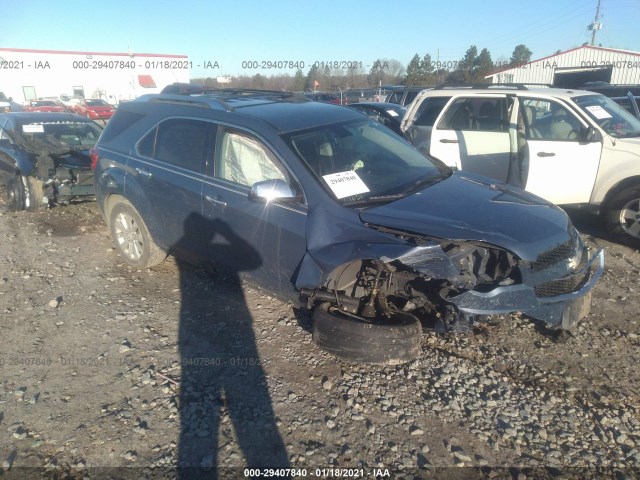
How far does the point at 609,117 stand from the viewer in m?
5.84

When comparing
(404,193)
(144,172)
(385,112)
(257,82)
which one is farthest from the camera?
(257,82)

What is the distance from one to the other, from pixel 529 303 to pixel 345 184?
4.91ft

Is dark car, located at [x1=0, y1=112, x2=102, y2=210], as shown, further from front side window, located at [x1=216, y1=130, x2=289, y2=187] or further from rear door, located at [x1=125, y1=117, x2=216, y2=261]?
front side window, located at [x1=216, y1=130, x2=289, y2=187]

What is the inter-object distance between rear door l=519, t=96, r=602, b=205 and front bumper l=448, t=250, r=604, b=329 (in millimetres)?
2787

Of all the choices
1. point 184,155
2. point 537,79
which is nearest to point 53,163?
point 184,155

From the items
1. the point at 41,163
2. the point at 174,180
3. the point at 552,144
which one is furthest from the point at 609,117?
the point at 41,163

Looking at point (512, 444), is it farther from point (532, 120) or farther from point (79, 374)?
point (532, 120)

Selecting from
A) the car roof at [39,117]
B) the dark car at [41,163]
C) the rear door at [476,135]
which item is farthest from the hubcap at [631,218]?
the car roof at [39,117]

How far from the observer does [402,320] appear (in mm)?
3270

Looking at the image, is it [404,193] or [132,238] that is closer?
[404,193]

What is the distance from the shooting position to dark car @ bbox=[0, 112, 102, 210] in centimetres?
719

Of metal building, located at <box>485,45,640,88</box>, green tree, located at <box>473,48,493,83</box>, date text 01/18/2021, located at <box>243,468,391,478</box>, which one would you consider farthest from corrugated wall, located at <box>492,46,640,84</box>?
date text 01/18/2021, located at <box>243,468,391,478</box>

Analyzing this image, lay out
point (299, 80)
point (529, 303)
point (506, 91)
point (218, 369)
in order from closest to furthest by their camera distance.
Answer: point (529, 303) → point (218, 369) → point (506, 91) → point (299, 80)

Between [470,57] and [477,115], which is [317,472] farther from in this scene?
[470,57]
